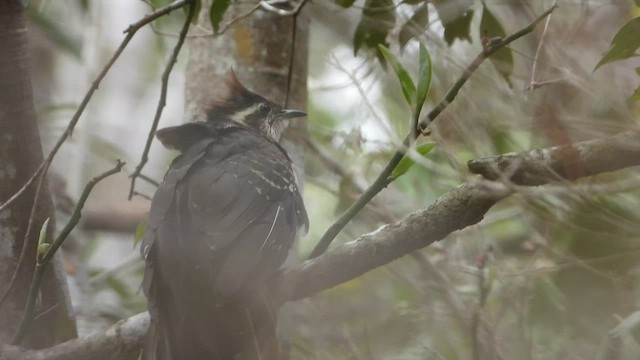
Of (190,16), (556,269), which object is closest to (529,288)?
(556,269)

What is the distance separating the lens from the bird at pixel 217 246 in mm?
3320

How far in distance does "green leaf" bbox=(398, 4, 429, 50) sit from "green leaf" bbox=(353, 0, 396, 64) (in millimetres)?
123

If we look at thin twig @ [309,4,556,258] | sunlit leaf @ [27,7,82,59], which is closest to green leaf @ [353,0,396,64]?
thin twig @ [309,4,556,258]

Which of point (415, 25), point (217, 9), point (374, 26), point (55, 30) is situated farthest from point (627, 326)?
point (55, 30)

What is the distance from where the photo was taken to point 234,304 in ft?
11.1

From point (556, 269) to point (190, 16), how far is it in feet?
5.83

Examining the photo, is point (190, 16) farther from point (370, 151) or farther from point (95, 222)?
point (95, 222)

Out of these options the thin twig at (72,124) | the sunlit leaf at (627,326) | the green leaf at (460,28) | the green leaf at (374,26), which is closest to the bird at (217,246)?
the thin twig at (72,124)

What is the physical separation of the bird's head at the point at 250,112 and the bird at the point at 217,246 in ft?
1.20

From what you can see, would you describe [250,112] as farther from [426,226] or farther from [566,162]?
[566,162]

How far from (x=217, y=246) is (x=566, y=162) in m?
1.22

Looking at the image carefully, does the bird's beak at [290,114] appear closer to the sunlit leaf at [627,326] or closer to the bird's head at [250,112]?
the bird's head at [250,112]

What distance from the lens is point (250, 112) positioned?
483 centimetres

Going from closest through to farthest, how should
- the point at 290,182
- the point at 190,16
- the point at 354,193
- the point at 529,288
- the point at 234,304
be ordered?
the point at 234,304 < the point at 190,16 < the point at 290,182 < the point at 529,288 < the point at 354,193
